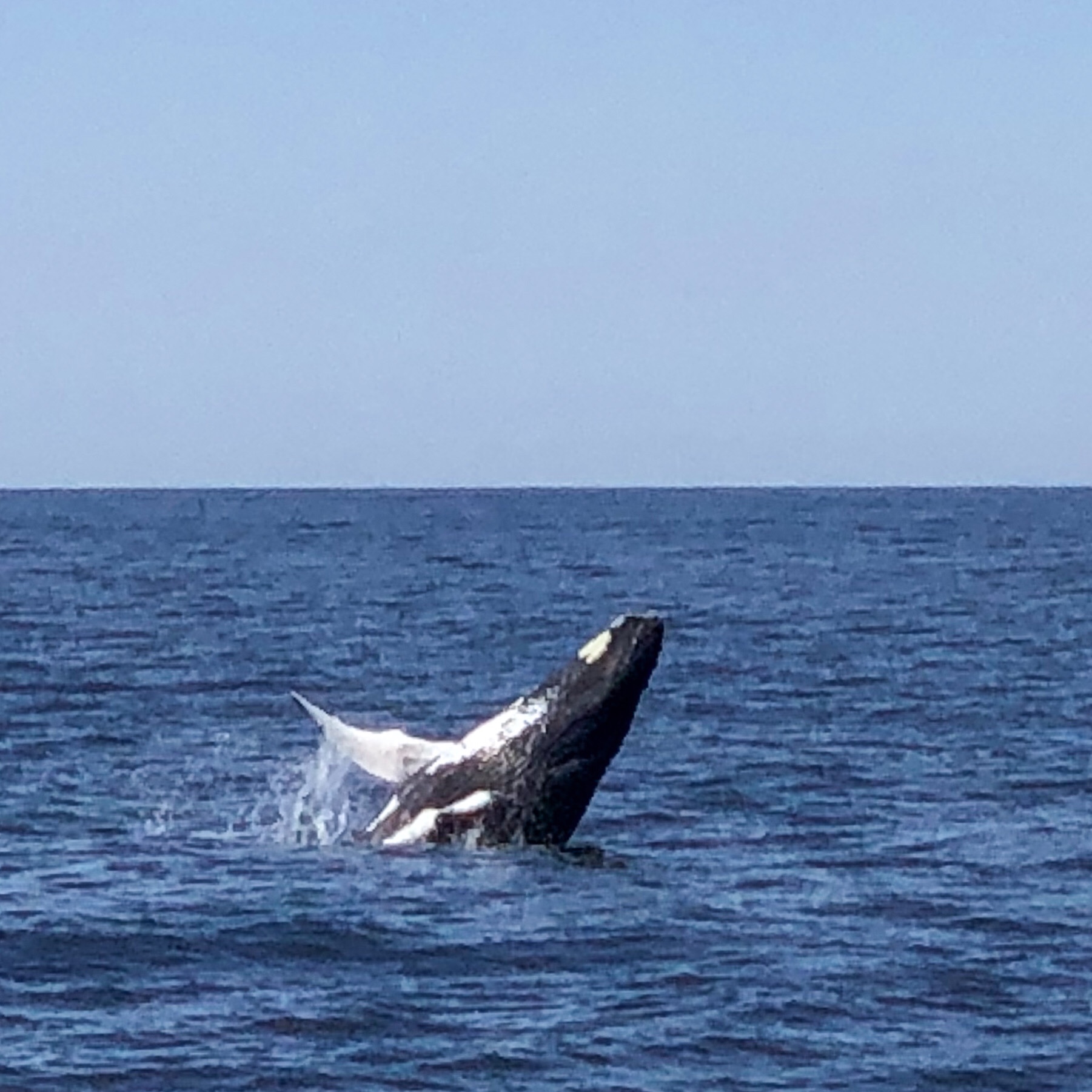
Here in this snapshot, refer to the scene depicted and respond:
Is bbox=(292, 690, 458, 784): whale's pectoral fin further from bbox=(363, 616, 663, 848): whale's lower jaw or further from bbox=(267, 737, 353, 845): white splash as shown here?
bbox=(267, 737, 353, 845): white splash

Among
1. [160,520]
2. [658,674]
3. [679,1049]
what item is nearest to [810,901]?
[679,1049]

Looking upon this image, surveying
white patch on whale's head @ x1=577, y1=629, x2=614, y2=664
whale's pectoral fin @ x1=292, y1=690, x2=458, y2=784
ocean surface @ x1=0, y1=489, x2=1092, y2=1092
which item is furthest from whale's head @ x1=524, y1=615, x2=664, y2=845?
whale's pectoral fin @ x1=292, y1=690, x2=458, y2=784

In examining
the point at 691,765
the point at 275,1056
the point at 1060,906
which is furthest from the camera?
the point at 691,765

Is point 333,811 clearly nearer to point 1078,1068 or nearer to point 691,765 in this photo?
point 691,765

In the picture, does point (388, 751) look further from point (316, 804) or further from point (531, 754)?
point (316, 804)

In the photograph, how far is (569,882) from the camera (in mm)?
20422

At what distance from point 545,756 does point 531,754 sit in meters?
0.11

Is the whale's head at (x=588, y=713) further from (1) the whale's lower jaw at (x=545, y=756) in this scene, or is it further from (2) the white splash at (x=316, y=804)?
(2) the white splash at (x=316, y=804)

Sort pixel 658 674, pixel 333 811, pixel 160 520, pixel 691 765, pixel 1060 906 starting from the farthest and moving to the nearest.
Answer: pixel 160 520
pixel 658 674
pixel 691 765
pixel 333 811
pixel 1060 906

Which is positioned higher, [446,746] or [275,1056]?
[446,746]

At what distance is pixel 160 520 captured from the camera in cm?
14325

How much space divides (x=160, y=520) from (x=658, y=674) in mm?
104151

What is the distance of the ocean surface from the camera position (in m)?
16.0

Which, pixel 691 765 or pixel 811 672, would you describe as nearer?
pixel 691 765
